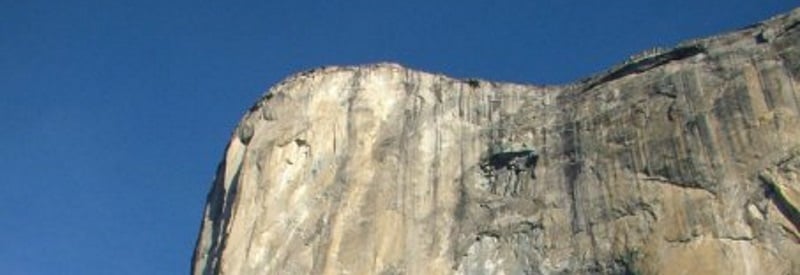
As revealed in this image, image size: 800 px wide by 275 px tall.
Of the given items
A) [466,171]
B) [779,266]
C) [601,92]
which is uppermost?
[601,92]

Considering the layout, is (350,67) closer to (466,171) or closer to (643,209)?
(466,171)

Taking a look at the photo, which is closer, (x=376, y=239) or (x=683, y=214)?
(x=683, y=214)

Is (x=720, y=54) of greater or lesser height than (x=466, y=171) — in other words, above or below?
above

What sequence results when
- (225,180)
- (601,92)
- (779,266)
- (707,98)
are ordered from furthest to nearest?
(225,180) → (601,92) → (707,98) → (779,266)

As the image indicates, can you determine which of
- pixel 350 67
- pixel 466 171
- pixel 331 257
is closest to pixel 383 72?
pixel 350 67

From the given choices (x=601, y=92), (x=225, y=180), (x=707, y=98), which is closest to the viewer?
(x=707, y=98)

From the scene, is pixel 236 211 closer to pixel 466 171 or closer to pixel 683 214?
pixel 466 171
